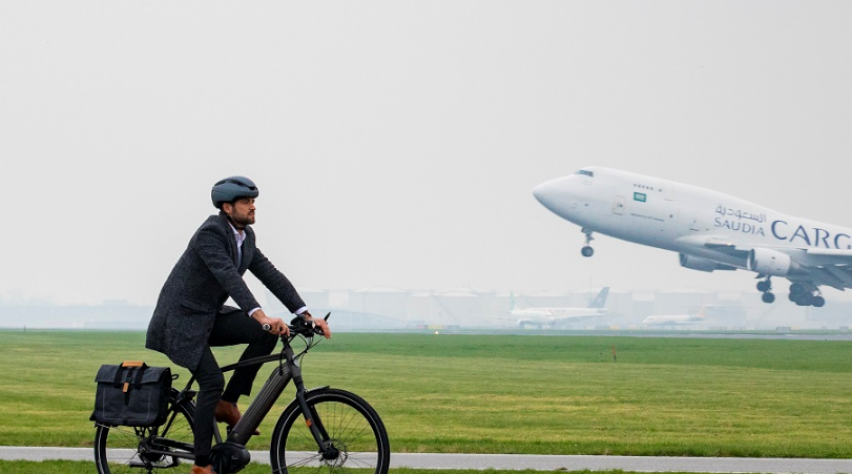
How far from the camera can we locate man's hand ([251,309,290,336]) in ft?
20.9

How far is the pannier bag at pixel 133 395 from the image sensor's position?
6.96 meters

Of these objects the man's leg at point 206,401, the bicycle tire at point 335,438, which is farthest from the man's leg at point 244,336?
the bicycle tire at point 335,438

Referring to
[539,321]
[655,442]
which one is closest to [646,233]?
[655,442]

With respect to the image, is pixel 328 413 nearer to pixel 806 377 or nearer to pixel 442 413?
pixel 442 413

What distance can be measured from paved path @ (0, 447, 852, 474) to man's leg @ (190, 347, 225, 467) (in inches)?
103

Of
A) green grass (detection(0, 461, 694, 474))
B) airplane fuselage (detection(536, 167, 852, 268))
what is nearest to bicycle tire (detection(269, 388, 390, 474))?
green grass (detection(0, 461, 694, 474))

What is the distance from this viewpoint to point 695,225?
76.1 m

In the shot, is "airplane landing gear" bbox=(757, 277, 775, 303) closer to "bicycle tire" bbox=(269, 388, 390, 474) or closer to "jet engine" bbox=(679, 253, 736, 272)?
"jet engine" bbox=(679, 253, 736, 272)

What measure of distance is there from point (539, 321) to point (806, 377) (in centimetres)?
13919

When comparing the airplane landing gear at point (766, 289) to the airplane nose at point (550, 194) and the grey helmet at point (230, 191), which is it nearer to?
the airplane nose at point (550, 194)

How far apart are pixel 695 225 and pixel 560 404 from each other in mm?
58590

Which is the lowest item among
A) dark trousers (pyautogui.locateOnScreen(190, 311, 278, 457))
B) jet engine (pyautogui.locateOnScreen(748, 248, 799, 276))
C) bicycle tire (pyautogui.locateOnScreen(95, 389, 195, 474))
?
bicycle tire (pyautogui.locateOnScreen(95, 389, 195, 474))

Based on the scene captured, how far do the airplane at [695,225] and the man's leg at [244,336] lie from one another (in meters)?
67.6

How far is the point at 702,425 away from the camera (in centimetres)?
1556
